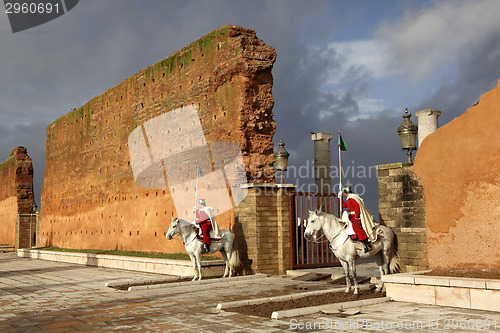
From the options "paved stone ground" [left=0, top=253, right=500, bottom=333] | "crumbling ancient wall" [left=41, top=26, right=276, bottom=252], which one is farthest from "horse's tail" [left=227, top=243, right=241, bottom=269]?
"crumbling ancient wall" [left=41, top=26, right=276, bottom=252]

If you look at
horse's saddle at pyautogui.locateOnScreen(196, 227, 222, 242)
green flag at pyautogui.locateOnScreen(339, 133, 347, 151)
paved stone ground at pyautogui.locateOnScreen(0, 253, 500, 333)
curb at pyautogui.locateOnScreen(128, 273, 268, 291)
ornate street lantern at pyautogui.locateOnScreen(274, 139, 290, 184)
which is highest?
ornate street lantern at pyautogui.locateOnScreen(274, 139, 290, 184)

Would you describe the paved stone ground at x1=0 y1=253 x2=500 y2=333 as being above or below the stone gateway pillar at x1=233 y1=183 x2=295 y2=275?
below

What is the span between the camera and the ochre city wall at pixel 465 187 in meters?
7.81

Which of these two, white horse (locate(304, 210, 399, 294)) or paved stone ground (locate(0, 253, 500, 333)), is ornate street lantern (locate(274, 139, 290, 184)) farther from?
white horse (locate(304, 210, 399, 294))

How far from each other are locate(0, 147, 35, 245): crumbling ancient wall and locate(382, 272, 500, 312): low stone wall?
26.4 m

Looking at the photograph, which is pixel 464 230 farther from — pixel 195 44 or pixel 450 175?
pixel 195 44

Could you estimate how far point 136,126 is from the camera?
17469mm

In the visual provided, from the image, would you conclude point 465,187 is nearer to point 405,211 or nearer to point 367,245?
point 405,211

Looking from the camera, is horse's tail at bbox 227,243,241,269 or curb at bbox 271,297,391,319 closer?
curb at bbox 271,297,391,319

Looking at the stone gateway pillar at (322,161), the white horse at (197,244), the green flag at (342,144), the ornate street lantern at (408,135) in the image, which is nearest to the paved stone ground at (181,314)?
the white horse at (197,244)

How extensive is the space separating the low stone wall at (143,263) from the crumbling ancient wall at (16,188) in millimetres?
9725

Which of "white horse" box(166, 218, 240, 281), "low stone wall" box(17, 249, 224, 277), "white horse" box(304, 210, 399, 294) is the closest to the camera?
"white horse" box(304, 210, 399, 294)

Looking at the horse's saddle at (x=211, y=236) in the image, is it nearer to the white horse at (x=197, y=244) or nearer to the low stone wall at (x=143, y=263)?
the white horse at (x=197, y=244)

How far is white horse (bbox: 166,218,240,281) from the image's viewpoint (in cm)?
1106
